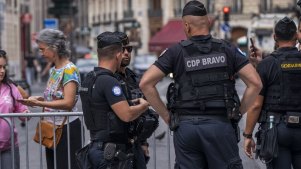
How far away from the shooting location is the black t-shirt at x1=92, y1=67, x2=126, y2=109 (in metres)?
6.39

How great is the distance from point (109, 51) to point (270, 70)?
1.37m

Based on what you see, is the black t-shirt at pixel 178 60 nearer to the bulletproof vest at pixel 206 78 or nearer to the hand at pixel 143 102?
the bulletproof vest at pixel 206 78

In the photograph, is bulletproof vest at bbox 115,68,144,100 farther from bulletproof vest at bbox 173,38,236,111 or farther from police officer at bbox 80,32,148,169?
bulletproof vest at bbox 173,38,236,111

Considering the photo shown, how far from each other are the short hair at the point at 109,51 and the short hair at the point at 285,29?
4.54 feet

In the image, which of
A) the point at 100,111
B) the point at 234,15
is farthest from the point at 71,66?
the point at 234,15

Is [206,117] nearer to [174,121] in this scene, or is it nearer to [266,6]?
[174,121]

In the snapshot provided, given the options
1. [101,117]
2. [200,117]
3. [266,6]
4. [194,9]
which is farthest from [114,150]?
[266,6]

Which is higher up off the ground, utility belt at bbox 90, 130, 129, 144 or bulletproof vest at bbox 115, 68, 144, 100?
bulletproof vest at bbox 115, 68, 144, 100

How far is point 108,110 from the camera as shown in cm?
648

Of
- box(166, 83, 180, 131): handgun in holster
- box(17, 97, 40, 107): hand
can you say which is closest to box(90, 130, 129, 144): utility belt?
box(166, 83, 180, 131): handgun in holster

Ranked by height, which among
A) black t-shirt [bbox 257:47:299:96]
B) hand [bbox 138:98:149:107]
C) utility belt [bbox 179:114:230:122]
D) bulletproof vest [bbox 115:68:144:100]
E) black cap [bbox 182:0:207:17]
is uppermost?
black cap [bbox 182:0:207:17]

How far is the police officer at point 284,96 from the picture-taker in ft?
22.8

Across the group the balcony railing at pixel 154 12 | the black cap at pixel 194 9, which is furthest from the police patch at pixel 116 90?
the balcony railing at pixel 154 12

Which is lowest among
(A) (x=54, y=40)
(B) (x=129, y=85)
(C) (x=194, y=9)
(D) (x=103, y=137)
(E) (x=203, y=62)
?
(D) (x=103, y=137)
